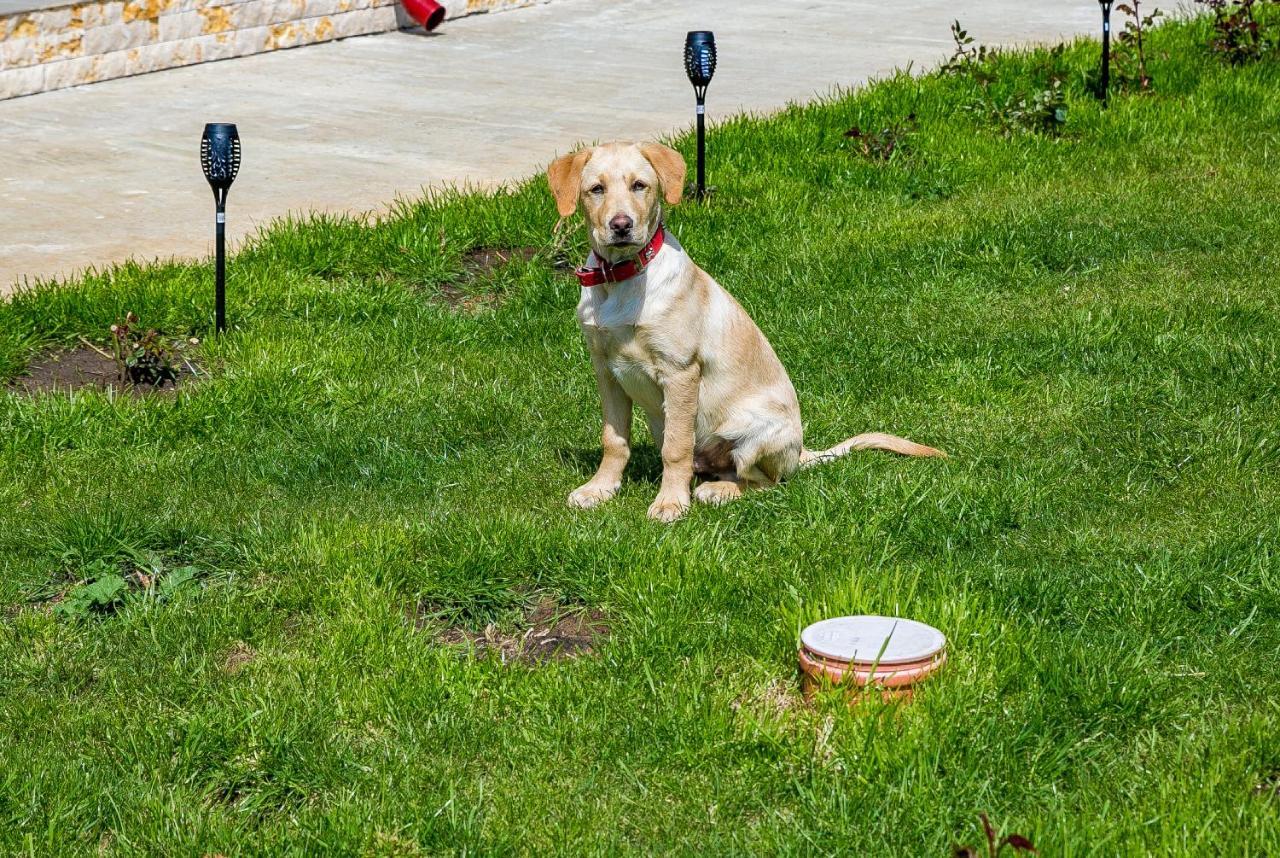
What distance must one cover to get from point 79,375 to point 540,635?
3.09 meters

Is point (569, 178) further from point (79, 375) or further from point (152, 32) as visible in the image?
point (152, 32)

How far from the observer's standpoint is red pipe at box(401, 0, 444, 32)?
13195 millimetres

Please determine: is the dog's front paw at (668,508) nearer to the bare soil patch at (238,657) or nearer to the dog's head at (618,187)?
the dog's head at (618,187)

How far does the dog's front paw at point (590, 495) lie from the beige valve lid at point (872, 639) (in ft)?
4.76

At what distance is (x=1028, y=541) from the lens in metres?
4.82

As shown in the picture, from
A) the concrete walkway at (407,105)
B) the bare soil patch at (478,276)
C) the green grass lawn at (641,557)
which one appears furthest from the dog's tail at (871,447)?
the concrete walkway at (407,105)

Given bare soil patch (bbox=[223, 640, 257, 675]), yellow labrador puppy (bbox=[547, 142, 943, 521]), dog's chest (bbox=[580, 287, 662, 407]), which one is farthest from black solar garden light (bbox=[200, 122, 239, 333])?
bare soil patch (bbox=[223, 640, 257, 675])

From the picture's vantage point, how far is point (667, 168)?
500cm

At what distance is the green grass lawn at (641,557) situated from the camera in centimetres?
351

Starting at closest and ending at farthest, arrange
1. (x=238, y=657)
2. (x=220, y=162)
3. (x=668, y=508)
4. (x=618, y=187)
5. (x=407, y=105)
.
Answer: (x=238, y=657), (x=618, y=187), (x=668, y=508), (x=220, y=162), (x=407, y=105)

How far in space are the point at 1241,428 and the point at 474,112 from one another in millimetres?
6476

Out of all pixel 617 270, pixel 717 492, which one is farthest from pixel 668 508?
pixel 617 270

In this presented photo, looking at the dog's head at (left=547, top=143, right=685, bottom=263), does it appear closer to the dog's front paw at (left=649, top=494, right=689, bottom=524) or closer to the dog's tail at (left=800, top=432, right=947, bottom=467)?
the dog's front paw at (left=649, top=494, right=689, bottom=524)

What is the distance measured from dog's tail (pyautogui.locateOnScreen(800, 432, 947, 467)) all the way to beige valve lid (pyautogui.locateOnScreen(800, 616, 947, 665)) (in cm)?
154
